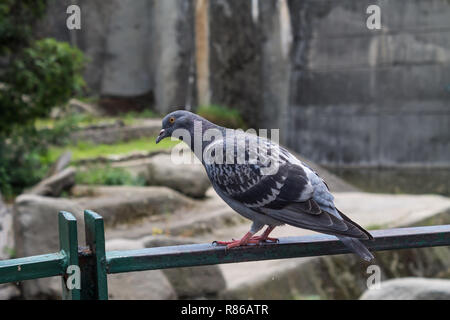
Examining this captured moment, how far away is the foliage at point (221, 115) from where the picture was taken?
1105 centimetres

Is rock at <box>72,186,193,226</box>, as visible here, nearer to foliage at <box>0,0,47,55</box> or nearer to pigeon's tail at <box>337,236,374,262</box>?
foliage at <box>0,0,47,55</box>

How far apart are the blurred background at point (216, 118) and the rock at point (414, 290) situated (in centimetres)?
2

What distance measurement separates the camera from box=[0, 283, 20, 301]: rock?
510 cm

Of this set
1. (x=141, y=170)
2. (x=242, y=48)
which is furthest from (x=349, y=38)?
(x=141, y=170)

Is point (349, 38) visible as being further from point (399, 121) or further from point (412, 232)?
point (412, 232)

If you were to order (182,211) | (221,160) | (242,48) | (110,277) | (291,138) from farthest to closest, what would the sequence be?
(242,48) < (291,138) < (182,211) < (110,277) < (221,160)

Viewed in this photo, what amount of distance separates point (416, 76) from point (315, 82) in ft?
5.32

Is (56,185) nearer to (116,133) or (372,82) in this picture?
(116,133)

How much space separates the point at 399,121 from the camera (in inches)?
395

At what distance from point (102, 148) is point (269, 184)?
27.5 ft

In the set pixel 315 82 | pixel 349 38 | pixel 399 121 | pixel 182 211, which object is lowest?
pixel 182 211

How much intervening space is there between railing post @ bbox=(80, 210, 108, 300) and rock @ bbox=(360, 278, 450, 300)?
8.83ft

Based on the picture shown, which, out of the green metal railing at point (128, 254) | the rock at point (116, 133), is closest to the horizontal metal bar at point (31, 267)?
the green metal railing at point (128, 254)

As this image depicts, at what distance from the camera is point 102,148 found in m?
10.3
